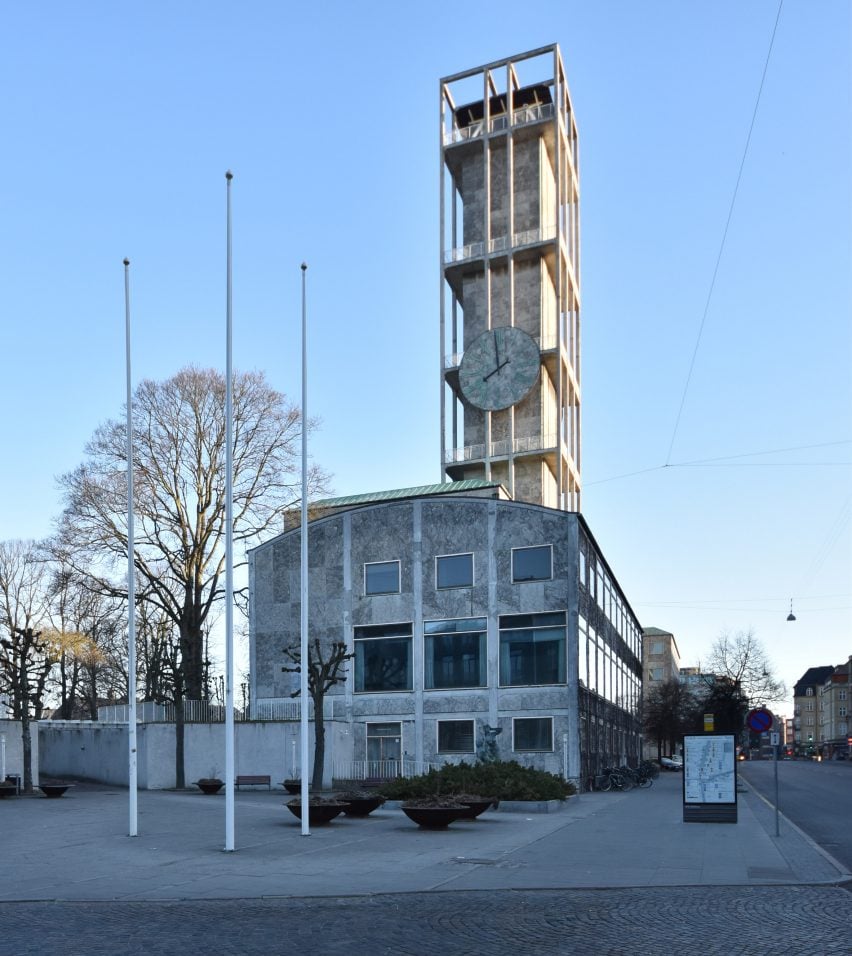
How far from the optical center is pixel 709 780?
88.3 ft

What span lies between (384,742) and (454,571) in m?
7.45

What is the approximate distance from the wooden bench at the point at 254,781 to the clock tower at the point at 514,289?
2596 cm

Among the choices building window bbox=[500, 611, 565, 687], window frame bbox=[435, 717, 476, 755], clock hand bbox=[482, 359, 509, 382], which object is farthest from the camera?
clock hand bbox=[482, 359, 509, 382]

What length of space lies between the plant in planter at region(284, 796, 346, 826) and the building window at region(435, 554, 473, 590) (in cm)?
2056

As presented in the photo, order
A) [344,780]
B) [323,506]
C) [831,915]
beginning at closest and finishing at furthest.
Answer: [831,915] → [344,780] → [323,506]

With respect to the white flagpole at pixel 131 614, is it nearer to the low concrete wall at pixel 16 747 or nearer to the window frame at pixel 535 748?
the low concrete wall at pixel 16 747

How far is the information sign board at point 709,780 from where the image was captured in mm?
26734

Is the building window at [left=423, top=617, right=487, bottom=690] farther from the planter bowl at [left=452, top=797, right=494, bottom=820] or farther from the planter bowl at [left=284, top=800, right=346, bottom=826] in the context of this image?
the planter bowl at [left=284, top=800, right=346, bottom=826]

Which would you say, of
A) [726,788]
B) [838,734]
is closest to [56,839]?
[726,788]

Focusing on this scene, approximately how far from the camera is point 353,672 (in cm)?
4672

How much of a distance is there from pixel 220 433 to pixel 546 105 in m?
33.2

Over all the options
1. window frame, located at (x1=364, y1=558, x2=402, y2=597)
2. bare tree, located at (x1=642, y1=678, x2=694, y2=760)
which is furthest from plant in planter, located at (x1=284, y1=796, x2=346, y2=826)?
bare tree, located at (x1=642, y1=678, x2=694, y2=760)

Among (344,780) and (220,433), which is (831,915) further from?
(220,433)

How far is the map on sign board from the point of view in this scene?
26.7 metres
